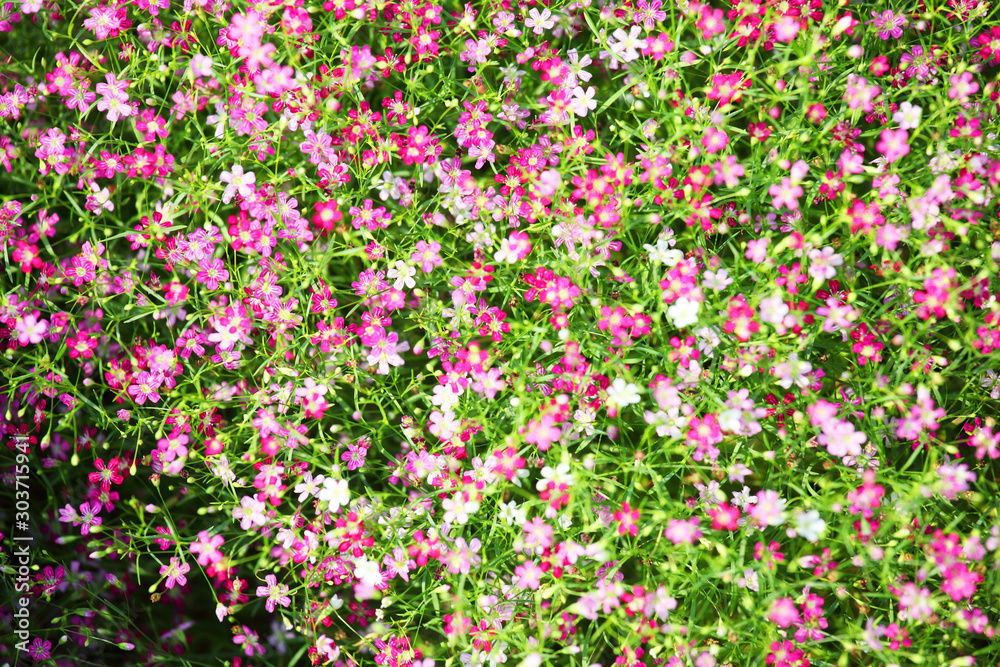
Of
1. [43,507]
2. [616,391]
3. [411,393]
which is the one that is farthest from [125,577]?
[616,391]

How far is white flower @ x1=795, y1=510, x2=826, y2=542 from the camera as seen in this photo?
6.55 ft

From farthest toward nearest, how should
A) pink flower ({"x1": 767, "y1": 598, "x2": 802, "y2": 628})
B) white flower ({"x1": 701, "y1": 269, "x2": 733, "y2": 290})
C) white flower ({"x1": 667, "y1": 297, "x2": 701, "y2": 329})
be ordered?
white flower ({"x1": 701, "y1": 269, "x2": 733, "y2": 290})
white flower ({"x1": 667, "y1": 297, "x2": 701, "y2": 329})
pink flower ({"x1": 767, "y1": 598, "x2": 802, "y2": 628})

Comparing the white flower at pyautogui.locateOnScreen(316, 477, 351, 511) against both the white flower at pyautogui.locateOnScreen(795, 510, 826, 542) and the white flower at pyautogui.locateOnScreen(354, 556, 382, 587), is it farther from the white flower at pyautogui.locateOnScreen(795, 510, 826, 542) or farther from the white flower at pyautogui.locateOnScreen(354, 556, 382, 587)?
the white flower at pyautogui.locateOnScreen(795, 510, 826, 542)

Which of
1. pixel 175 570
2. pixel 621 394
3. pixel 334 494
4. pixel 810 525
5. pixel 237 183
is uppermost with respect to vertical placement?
pixel 237 183

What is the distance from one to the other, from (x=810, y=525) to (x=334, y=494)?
1475 mm

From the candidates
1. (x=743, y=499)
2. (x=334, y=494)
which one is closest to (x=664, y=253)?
(x=743, y=499)

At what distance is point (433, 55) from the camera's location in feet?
8.00

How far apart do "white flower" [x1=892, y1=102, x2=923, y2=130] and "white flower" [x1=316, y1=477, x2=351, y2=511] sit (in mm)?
2135

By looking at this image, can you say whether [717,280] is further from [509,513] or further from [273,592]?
[273,592]

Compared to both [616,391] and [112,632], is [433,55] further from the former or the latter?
[112,632]

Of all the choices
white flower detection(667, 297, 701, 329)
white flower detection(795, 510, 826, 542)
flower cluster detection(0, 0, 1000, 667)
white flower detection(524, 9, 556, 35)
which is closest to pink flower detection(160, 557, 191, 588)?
flower cluster detection(0, 0, 1000, 667)

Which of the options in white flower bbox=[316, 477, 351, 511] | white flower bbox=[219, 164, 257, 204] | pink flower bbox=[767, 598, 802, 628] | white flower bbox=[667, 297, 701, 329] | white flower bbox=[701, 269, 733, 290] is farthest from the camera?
white flower bbox=[219, 164, 257, 204]

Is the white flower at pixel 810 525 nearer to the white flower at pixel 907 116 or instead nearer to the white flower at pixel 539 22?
the white flower at pixel 907 116

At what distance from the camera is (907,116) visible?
2.25 meters
